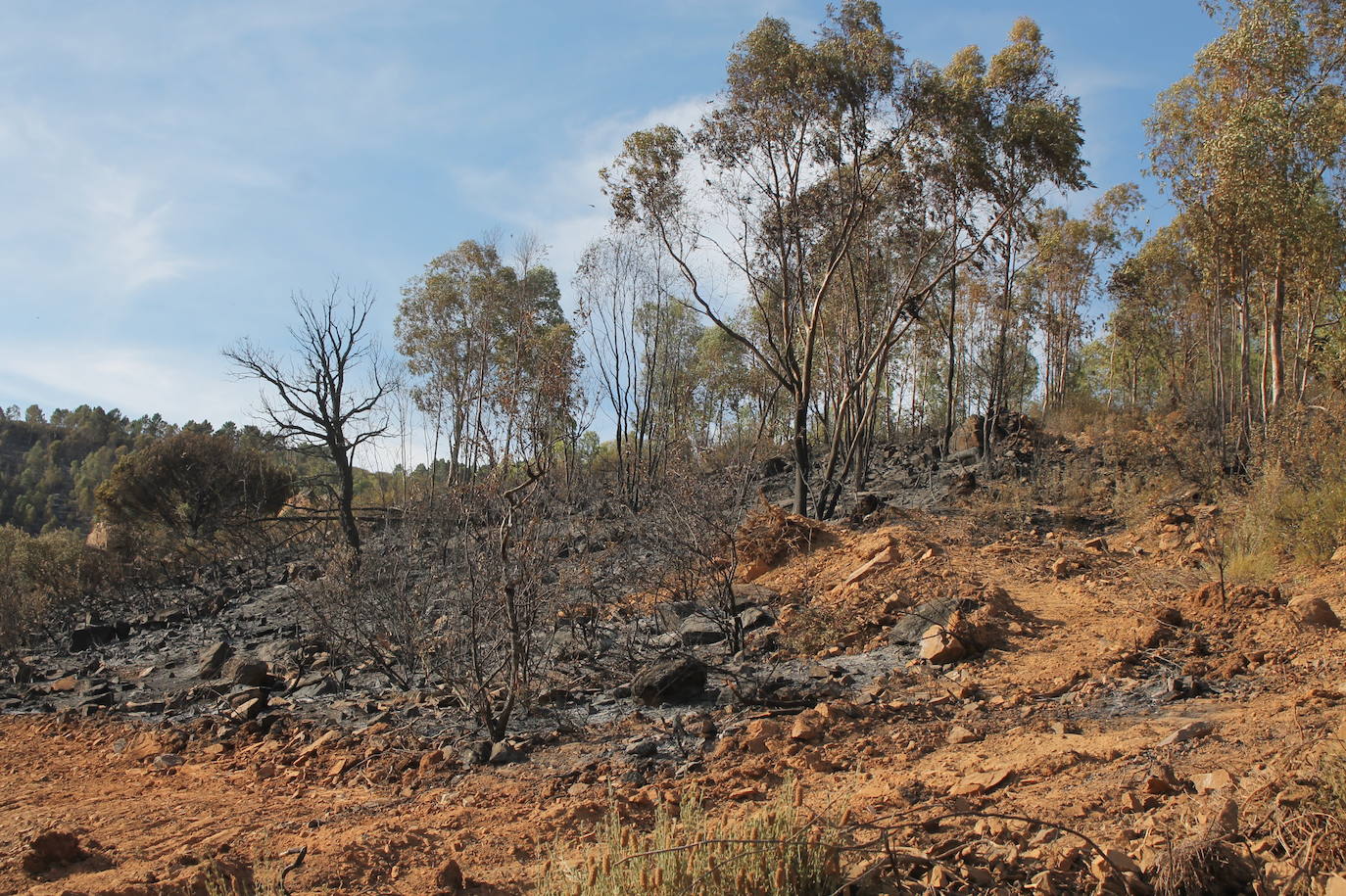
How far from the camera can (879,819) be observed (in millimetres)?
4746

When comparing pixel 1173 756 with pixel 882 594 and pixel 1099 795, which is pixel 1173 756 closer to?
pixel 1099 795

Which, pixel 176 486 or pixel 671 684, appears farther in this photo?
pixel 176 486

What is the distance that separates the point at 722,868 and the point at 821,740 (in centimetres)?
266

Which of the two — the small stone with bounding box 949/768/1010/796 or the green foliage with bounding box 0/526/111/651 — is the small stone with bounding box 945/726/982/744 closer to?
the small stone with bounding box 949/768/1010/796

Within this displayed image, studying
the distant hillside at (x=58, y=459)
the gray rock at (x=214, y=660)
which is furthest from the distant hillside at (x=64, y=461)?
the gray rock at (x=214, y=660)

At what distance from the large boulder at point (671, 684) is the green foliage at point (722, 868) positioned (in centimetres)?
361

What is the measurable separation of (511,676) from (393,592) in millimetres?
3485

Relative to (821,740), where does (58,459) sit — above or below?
above

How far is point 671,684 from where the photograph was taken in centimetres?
793

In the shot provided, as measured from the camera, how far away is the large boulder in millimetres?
7918

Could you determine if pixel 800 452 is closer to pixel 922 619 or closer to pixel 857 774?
pixel 922 619

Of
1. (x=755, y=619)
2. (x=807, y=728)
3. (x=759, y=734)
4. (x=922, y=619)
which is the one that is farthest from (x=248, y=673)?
(x=922, y=619)

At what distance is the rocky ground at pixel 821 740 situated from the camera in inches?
175

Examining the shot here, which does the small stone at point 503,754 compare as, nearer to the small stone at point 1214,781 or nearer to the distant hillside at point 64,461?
the small stone at point 1214,781
